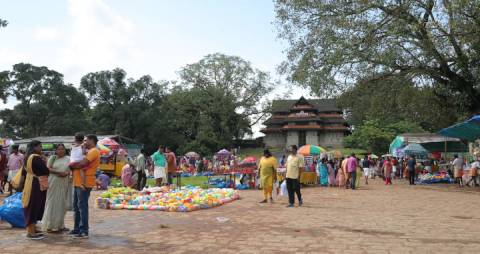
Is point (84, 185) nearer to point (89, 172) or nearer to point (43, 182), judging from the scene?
point (89, 172)

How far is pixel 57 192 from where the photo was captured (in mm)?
6918

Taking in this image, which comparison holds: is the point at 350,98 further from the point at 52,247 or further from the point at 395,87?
the point at 52,247

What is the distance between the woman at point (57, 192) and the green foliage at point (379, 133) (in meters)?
46.3

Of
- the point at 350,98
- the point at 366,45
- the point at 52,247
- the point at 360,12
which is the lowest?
the point at 52,247

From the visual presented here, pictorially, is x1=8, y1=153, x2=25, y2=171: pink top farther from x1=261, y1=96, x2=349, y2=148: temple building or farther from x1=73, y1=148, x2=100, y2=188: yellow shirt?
x1=261, y1=96, x2=349, y2=148: temple building

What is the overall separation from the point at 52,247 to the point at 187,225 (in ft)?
8.46

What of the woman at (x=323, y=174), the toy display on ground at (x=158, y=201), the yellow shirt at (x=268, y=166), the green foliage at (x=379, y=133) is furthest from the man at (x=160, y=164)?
the green foliage at (x=379, y=133)

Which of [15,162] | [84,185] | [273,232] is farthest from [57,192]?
[15,162]

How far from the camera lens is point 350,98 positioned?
21703 millimetres

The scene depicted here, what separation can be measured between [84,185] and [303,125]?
5621cm

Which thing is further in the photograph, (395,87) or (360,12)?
(395,87)

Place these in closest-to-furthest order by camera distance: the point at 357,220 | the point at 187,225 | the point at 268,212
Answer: the point at 187,225 < the point at 357,220 < the point at 268,212

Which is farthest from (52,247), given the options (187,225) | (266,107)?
(266,107)

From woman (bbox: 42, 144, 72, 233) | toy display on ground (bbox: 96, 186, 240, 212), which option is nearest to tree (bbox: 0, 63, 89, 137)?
toy display on ground (bbox: 96, 186, 240, 212)
